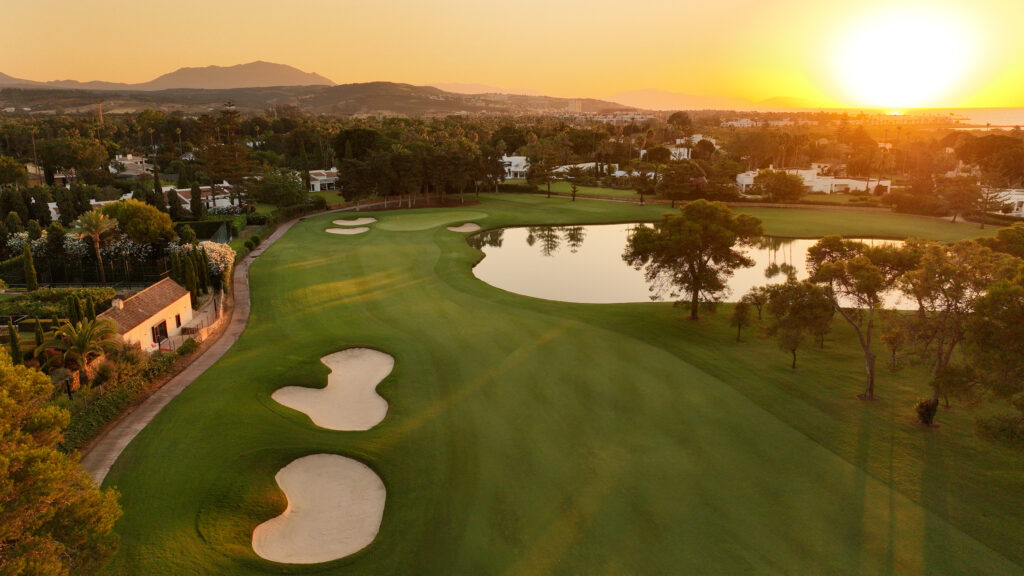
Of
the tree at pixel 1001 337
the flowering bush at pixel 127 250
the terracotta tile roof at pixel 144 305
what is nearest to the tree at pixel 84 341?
the terracotta tile roof at pixel 144 305

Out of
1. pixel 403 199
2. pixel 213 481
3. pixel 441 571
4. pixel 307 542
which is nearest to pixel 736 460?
pixel 441 571

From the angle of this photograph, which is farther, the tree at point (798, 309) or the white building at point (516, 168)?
the white building at point (516, 168)

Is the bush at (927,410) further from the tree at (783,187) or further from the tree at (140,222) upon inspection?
the tree at (783,187)

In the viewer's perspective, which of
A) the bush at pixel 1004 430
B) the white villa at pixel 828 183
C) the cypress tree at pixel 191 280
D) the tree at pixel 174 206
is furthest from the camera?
the white villa at pixel 828 183

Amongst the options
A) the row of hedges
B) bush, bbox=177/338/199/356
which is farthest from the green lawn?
the row of hedges

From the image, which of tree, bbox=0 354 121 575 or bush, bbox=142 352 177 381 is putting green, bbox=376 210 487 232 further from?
tree, bbox=0 354 121 575

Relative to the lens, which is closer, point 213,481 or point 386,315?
point 213,481

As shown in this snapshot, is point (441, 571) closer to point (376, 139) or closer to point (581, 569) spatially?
point (581, 569)

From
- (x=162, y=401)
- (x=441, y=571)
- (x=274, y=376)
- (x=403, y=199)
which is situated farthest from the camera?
(x=403, y=199)
